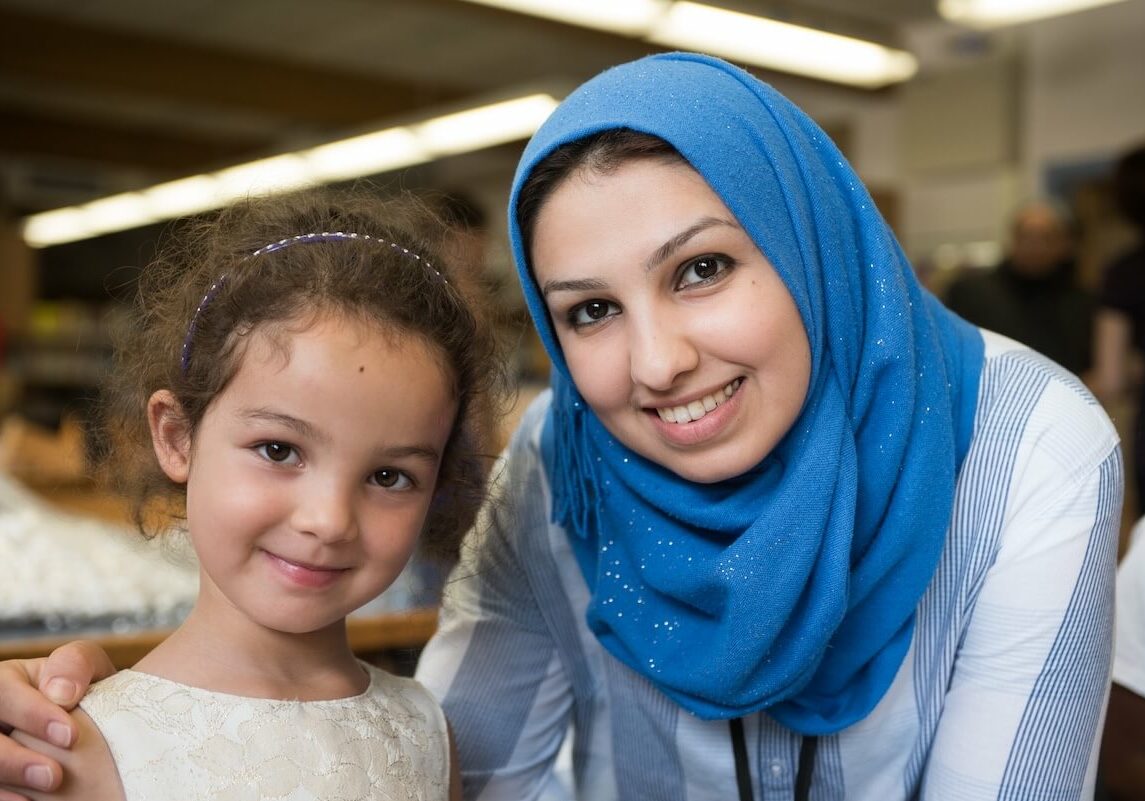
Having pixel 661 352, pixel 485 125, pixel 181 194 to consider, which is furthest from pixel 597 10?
pixel 181 194

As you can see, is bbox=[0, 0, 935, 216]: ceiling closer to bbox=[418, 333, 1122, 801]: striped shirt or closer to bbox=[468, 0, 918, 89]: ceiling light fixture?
bbox=[468, 0, 918, 89]: ceiling light fixture

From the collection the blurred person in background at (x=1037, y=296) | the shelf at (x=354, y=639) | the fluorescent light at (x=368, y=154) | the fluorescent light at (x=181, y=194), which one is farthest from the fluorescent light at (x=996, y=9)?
the fluorescent light at (x=181, y=194)

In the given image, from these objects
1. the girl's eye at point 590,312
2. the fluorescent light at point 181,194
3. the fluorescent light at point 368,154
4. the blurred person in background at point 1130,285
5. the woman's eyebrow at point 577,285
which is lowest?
the girl's eye at point 590,312

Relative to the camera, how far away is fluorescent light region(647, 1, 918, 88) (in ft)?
13.0

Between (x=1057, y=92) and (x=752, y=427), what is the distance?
600 cm

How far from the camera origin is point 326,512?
99cm

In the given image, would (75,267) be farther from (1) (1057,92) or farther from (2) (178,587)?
(2) (178,587)

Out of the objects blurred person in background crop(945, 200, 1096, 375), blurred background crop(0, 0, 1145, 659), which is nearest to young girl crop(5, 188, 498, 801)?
blurred background crop(0, 0, 1145, 659)

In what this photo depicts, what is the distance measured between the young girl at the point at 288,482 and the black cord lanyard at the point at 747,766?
0.99ft

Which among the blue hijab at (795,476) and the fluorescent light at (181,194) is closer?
the blue hijab at (795,476)

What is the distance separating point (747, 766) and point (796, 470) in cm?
35

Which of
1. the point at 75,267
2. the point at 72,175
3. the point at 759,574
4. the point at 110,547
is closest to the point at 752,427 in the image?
the point at 759,574

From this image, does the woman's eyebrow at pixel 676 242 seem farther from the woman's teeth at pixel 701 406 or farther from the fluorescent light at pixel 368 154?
the fluorescent light at pixel 368 154

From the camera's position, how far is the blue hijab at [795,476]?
1090 millimetres
